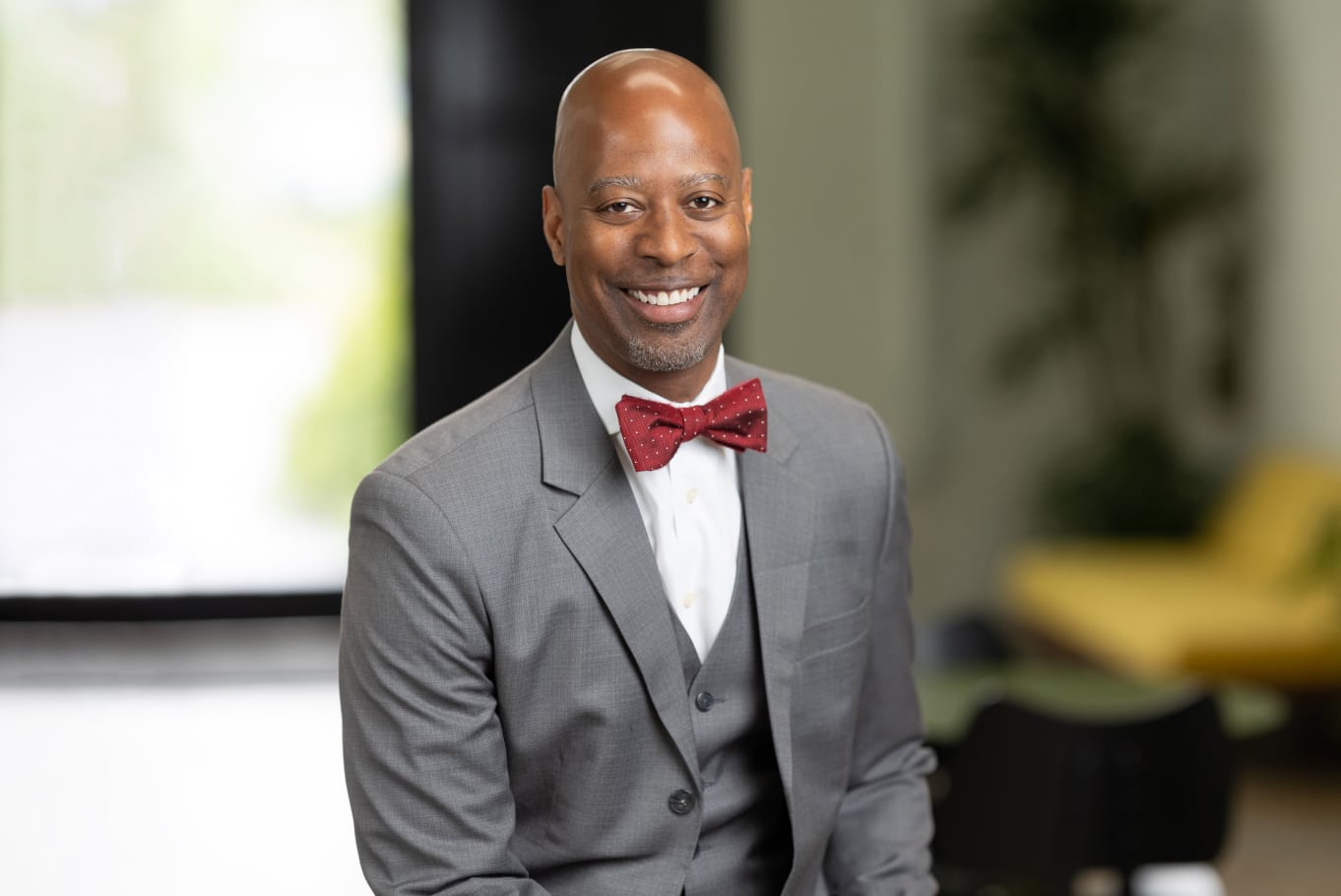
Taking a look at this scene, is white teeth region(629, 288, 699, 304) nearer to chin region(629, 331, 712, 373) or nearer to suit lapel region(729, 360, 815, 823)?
chin region(629, 331, 712, 373)

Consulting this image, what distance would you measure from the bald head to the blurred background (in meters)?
1.93

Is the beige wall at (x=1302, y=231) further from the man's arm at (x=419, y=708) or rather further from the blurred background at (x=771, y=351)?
the man's arm at (x=419, y=708)

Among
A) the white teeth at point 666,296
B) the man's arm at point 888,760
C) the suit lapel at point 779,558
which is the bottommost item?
the man's arm at point 888,760

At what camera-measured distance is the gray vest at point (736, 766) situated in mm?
1501

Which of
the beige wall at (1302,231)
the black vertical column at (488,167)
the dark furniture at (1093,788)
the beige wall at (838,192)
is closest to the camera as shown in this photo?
the dark furniture at (1093,788)

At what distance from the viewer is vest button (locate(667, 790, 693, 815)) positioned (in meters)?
1.46

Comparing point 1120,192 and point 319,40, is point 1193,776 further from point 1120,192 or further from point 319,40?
point 1120,192

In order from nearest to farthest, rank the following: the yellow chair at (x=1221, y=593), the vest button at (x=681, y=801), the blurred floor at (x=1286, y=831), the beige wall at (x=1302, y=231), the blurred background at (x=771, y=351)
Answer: the vest button at (x=681, y=801) < the blurred background at (x=771, y=351) < the blurred floor at (x=1286, y=831) < the yellow chair at (x=1221, y=593) < the beige wall at (x=1302, y=231)

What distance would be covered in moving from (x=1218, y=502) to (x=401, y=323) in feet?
13.5

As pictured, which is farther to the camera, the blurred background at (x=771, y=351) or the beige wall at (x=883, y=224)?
the beige wall at (x=883, y=224)

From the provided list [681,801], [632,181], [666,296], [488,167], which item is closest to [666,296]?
[666,296]

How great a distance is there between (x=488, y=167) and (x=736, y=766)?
142 inches

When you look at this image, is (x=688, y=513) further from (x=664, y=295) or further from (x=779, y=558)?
(x=664, y=295)

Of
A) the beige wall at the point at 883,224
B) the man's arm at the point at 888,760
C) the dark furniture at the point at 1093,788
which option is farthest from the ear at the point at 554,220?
the beige wall at the point at 883,224
